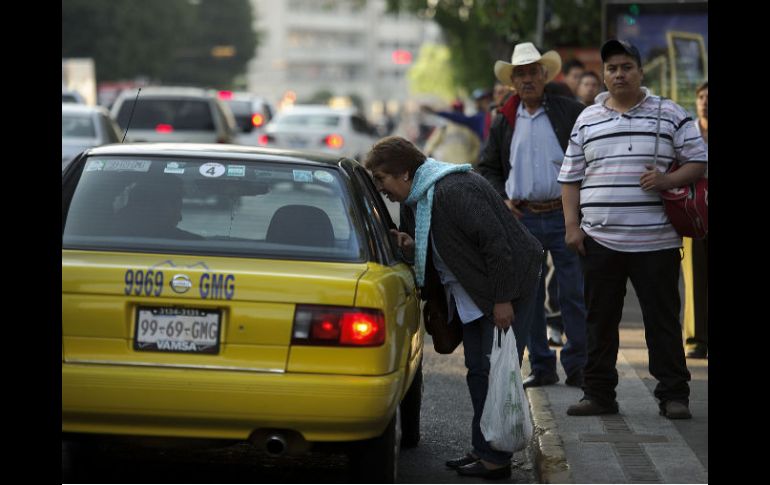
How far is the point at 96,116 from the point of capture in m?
18.3

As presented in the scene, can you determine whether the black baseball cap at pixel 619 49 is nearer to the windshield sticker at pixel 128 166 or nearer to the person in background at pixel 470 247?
the person in background at pixel 470 247

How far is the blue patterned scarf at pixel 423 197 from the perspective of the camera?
612 centimetres

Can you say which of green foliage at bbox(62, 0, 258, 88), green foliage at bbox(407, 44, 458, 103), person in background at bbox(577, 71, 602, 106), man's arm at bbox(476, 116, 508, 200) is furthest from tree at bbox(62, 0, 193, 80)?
man's arm at bbox(476, 116, 508, 200)

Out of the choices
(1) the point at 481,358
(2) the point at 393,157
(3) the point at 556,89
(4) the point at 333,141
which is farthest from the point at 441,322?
(4) the point at 333,141

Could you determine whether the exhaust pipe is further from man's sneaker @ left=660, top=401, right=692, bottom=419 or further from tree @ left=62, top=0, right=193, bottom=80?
tree @ left=62, top=0, right=193, bottom=80

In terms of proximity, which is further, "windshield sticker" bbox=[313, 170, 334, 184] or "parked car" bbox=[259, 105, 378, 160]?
Result: "parked car" bbox=[259, 105, 378, 160]

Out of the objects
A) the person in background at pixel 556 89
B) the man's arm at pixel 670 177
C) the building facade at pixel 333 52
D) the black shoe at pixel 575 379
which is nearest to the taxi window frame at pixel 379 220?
A: the man's arm at pixel 670 177

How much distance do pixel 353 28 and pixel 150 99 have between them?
14515 centimetres

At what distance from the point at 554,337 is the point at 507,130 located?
2.19 meters

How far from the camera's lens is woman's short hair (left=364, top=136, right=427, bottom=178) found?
20.2 feet

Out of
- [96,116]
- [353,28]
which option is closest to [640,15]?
[96,116]

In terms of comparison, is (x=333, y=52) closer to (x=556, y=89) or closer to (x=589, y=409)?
(x=556, y=89)

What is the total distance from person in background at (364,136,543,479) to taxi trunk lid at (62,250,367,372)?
851 millimetres

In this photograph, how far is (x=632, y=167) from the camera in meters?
7.33
